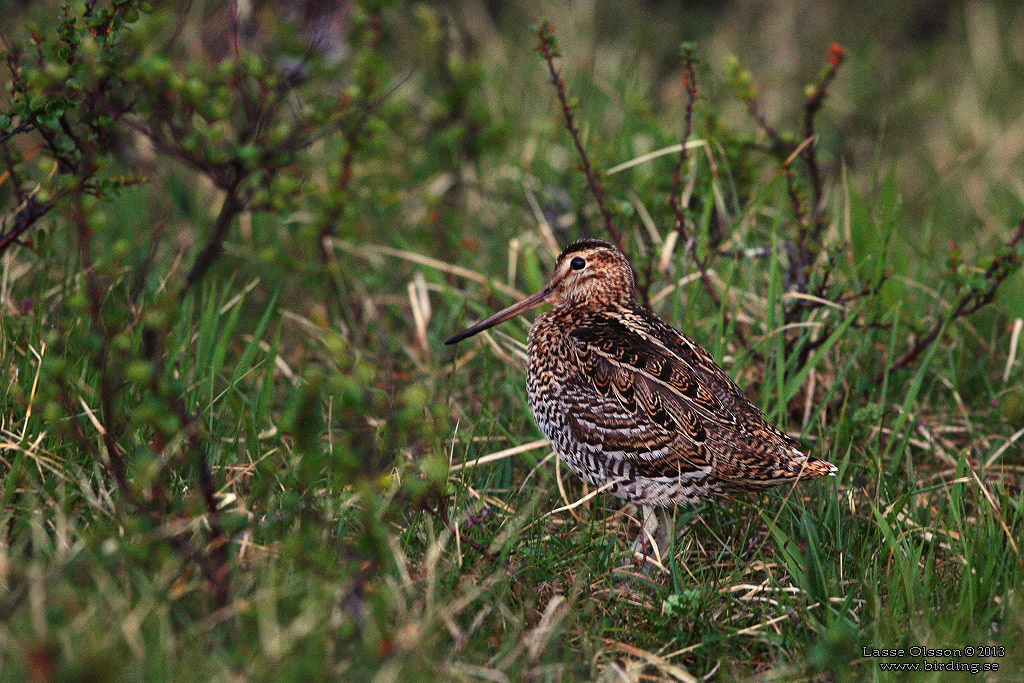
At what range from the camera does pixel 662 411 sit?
384 cm

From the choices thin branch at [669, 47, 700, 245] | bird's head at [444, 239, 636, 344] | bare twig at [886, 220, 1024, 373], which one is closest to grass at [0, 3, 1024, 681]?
bare twig at [886, 220, 1024, 373]

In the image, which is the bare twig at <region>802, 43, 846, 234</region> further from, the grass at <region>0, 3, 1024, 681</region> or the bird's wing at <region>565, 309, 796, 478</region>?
the bird's wing at <region>565, 309, 796, 478</region>

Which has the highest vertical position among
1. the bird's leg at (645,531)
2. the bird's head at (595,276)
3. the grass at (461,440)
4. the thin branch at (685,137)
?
the thin branch at (685,137)

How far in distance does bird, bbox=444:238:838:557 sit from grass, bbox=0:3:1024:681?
16 centimetres

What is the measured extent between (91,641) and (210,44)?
5.25 metres

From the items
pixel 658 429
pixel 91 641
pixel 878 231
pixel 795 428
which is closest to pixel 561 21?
pixel 878 231

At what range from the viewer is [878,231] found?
5035 mm

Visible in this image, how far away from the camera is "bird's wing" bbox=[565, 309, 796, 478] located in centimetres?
377

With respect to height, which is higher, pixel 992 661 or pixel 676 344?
pixel 676 344

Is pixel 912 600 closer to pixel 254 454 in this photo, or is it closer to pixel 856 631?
pixel 856 631

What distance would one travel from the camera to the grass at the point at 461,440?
2865mm

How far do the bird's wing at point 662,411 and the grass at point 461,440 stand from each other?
0.85ft

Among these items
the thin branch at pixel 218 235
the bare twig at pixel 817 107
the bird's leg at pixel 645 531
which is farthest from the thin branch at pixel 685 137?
the thin branch at pixel 218 235

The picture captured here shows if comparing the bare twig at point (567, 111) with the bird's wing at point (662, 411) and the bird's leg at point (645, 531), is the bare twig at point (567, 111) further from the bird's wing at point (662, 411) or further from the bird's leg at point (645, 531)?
the bird's leg at point (645, 531)
